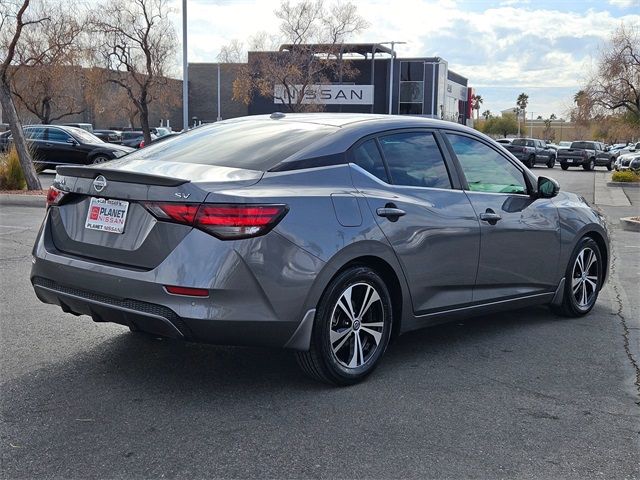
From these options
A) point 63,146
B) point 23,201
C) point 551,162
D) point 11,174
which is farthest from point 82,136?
point 551,162

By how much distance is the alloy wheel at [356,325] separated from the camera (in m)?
4.37

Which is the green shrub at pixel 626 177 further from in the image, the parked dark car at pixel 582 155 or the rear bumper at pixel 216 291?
the rear bumper at pixel 216 291

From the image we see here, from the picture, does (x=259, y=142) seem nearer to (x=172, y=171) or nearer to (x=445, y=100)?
(x=172, y=171)

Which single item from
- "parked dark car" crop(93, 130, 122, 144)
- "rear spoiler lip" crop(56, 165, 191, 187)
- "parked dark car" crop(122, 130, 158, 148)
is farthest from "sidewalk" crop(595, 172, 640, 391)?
"parked dark car" crop(93, 130, 122, 144)

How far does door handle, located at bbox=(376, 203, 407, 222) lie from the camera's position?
4543mm

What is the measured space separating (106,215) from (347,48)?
53918 millimetres

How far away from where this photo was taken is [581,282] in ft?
21.2

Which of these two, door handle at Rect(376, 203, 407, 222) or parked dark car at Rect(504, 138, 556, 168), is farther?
parked dark car at Rect(504, 138, 556, 168)

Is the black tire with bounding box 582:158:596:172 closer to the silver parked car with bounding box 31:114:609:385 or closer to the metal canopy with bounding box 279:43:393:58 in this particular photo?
the metal canopy with bounding box 279:43:393:58

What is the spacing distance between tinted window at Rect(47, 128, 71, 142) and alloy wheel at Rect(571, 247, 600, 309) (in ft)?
65.2

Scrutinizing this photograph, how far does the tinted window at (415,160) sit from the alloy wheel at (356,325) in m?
0.82

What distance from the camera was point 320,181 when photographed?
14.3ft

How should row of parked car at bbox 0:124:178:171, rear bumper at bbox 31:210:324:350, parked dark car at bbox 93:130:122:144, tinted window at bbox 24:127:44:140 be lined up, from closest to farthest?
rear bumper at bbox 31:210:324:350
row of parked car at bbox 0:124:178:171
tinted window at bbox 24:127:44:140
parked dark car at bbox 93:130:122:144

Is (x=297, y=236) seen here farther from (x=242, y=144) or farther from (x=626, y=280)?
(x=626, y=280)
